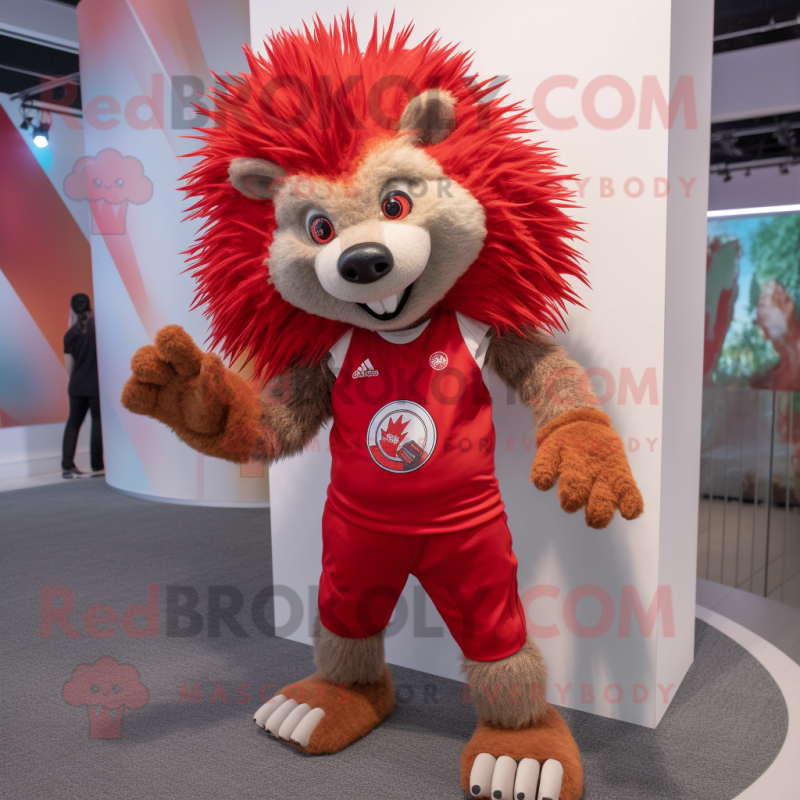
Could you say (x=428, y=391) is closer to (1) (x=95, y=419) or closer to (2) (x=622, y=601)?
(2) (x=622, y=601)

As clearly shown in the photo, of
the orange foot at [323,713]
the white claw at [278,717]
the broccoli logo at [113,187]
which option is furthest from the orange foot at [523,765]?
the broccoli logo at [113,187]

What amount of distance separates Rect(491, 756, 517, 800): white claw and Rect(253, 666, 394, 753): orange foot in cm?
37

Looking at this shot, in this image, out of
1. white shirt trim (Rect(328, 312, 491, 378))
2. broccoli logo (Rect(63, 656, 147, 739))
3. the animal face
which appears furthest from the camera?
broccoli logo (Rect(63, 656, 147, 739))

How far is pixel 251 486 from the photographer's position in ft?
13.8

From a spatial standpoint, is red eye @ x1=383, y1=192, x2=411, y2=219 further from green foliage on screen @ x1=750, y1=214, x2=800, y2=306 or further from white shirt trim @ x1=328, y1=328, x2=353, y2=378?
green foliage on screen @ x1=750, y1=214, x2=800, y2=306

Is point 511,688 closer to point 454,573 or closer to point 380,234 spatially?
point 454,573

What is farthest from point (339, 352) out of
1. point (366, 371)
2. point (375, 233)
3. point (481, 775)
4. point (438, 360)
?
point (481, 775)

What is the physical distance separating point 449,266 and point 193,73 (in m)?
3.24

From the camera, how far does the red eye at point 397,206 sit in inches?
55.2

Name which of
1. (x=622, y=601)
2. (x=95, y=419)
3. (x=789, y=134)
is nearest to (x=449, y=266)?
(x=622, y=601)

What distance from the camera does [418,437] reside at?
1487mm

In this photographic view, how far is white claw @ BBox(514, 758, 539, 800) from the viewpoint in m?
1.39

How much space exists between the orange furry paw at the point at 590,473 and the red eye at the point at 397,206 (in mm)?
499

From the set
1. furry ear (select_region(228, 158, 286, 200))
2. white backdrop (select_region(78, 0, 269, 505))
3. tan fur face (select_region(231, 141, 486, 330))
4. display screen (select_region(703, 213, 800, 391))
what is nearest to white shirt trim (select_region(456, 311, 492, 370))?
tan fur face (select_region(231, 141, 486, 330))
